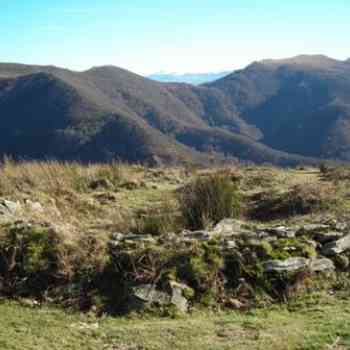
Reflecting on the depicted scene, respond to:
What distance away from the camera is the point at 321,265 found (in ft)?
17.9

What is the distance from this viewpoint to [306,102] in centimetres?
15825

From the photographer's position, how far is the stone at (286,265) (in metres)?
5.23

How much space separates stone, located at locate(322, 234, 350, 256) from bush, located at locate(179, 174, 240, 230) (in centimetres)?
191

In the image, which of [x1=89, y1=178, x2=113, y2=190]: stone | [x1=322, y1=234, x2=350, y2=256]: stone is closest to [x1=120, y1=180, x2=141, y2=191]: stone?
[x1=89, y1=178, x2=113, y2=190]: stone

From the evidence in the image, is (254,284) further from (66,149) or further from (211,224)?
(66,149)

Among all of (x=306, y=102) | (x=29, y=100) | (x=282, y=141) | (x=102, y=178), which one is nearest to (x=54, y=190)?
(x=102, y=178)

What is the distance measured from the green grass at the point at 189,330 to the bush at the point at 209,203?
268 centimetres

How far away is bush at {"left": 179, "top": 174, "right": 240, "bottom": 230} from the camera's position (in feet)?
24.3

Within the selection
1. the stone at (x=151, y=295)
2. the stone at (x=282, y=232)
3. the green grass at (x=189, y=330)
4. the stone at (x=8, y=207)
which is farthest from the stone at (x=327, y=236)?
the stone at (x=8, y=207)

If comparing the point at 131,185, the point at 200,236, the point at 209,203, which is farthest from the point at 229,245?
the point at 131,185

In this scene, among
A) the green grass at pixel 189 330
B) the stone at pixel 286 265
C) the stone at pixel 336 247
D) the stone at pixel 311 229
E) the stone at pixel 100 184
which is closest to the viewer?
the green grass at pixel 189 330

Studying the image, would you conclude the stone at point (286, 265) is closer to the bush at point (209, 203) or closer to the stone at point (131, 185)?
the bush at point (209, 203)

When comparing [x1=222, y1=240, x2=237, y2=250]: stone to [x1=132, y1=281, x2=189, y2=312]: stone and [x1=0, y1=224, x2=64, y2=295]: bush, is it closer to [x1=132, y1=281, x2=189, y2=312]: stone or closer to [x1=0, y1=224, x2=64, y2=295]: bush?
[x1=132, y1=281, x2=189, y2=312]: stone

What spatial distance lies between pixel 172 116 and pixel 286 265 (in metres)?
131
